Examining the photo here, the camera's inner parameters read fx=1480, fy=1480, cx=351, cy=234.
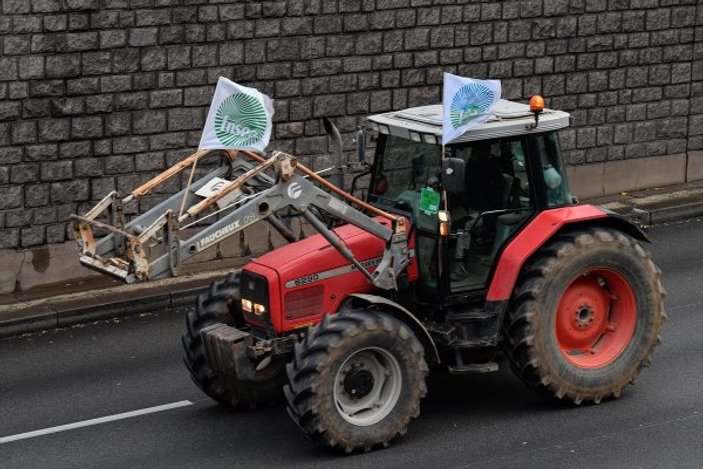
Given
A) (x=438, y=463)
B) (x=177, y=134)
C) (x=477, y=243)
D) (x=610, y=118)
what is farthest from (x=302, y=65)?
(x=438, y=463)

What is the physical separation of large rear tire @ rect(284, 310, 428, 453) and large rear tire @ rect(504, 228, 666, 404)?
956 millimetres

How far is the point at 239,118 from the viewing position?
36.1 ft

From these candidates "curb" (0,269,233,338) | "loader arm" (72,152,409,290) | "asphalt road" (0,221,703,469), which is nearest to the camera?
"loader arm" (72,152,409,290)

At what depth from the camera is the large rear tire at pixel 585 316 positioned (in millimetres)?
11633

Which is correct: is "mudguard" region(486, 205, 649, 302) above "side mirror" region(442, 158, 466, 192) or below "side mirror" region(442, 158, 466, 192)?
below

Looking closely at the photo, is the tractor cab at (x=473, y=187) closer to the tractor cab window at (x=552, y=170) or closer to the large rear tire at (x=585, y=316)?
the tractor cab window at (x=552, y=170)

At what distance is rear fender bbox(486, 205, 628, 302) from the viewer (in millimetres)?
11648

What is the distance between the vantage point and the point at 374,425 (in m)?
11.2

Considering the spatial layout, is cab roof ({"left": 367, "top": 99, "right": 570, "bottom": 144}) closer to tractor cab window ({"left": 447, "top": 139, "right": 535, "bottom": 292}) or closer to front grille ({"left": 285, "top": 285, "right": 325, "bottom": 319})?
tractor cab window ({"left": 447, "top": 139, "right": 535, "bottom": 292})

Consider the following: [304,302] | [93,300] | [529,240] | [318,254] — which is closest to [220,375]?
[304,302]

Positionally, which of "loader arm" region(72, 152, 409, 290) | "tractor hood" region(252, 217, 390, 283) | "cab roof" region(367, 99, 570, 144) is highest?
"cab roof" region(367, 99, 570, 144)

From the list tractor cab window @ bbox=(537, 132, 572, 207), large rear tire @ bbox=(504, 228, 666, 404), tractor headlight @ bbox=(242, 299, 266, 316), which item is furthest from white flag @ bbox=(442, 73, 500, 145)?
tractor headlight @ bbox=(242, 299, 266, 316)

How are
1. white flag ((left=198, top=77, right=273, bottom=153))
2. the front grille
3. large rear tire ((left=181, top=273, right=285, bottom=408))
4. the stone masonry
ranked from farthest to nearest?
the stone masonry < large rear tire ((left=181, top=273, right=285, bottom=408)) < the front grille < white flag ((left=198, top=77, right=273, bottom=153))

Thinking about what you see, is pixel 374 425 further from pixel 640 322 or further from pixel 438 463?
pixel 640 322
